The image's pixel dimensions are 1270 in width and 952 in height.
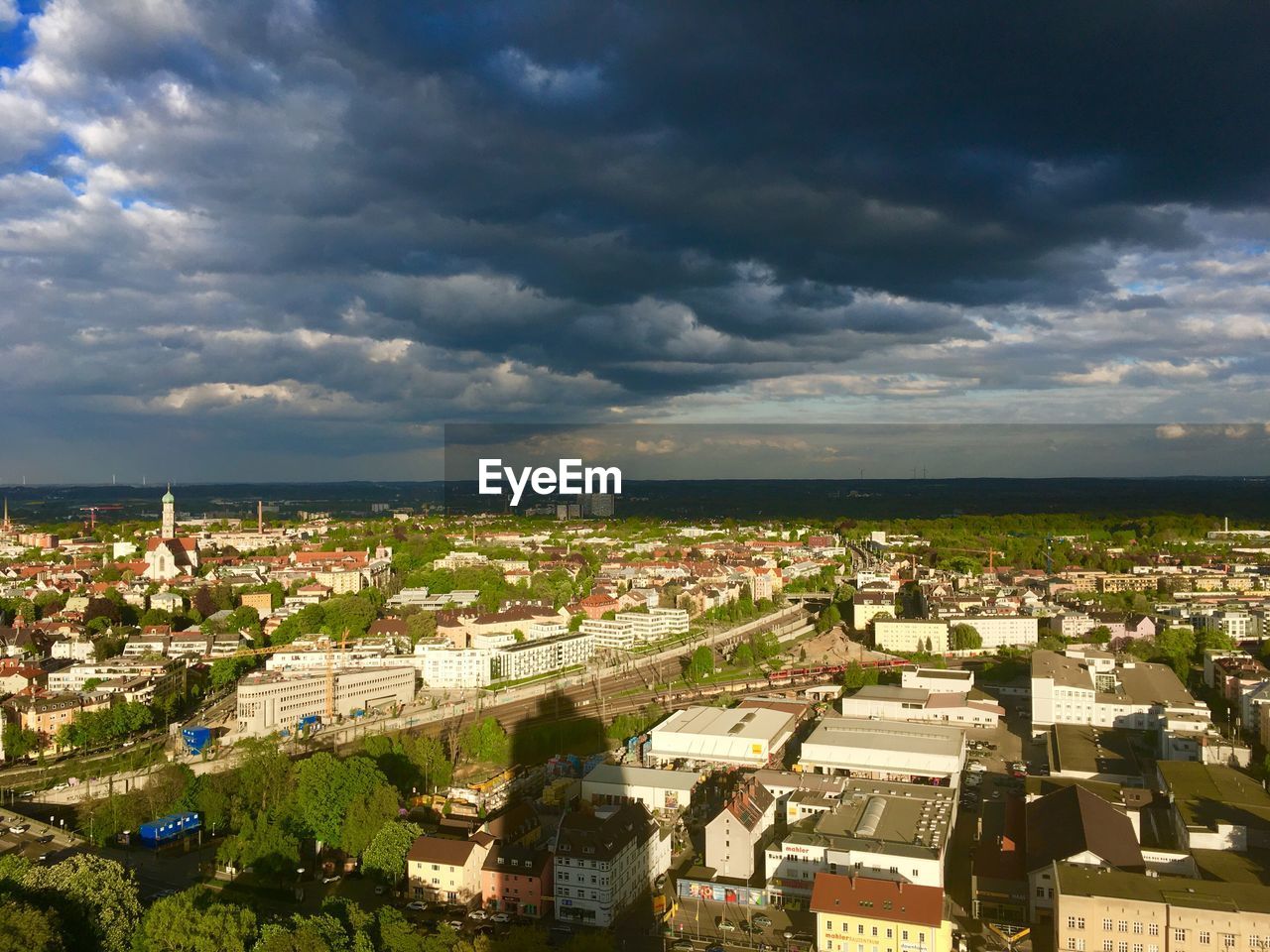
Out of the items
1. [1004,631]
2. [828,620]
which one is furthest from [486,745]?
[1004,631]

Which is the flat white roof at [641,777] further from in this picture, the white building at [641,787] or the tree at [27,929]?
the tree at [27,929]

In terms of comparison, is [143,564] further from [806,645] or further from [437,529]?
[806,645]

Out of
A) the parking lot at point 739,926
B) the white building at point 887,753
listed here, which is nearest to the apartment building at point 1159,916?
the parking lot at point 739,926

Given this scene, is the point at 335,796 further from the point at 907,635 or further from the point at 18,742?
the point at 907,635

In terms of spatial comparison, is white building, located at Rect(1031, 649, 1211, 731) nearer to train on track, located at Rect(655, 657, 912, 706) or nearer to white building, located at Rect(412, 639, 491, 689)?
train on track, located at Rect(655, 657, 912, 706)

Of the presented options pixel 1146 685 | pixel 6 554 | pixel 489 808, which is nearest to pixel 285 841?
pixel 489 808
